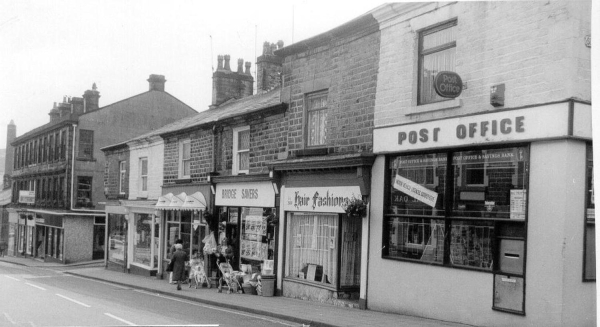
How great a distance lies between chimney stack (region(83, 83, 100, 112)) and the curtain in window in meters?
29.0

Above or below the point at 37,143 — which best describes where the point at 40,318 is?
below

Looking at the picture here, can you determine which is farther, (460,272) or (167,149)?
(167,149)

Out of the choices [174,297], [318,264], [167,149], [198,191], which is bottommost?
[174,297]

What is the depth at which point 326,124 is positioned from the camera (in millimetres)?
16141

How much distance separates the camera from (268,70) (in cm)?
2684

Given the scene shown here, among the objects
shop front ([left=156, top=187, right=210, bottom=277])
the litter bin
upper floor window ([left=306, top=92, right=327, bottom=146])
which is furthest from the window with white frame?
upper floor window ([left=306, top=92, right=327, bottom=146])

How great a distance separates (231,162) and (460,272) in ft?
35.0

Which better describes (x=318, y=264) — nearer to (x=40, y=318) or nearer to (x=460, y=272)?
(x=460, y=272)

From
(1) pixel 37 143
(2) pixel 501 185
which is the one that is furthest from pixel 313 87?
(1) pixel 37 143

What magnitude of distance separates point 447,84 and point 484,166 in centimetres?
162

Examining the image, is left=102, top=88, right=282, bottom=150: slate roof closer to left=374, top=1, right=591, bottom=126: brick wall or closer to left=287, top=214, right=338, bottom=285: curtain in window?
left=287, top=214, right=338, bottom=285: curtain in window

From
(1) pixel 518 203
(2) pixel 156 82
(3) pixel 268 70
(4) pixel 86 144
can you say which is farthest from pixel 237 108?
(4) pixel 86 144

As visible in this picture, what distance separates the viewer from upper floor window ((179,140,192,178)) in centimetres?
2388

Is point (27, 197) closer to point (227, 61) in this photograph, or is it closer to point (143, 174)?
point (143, 174)
